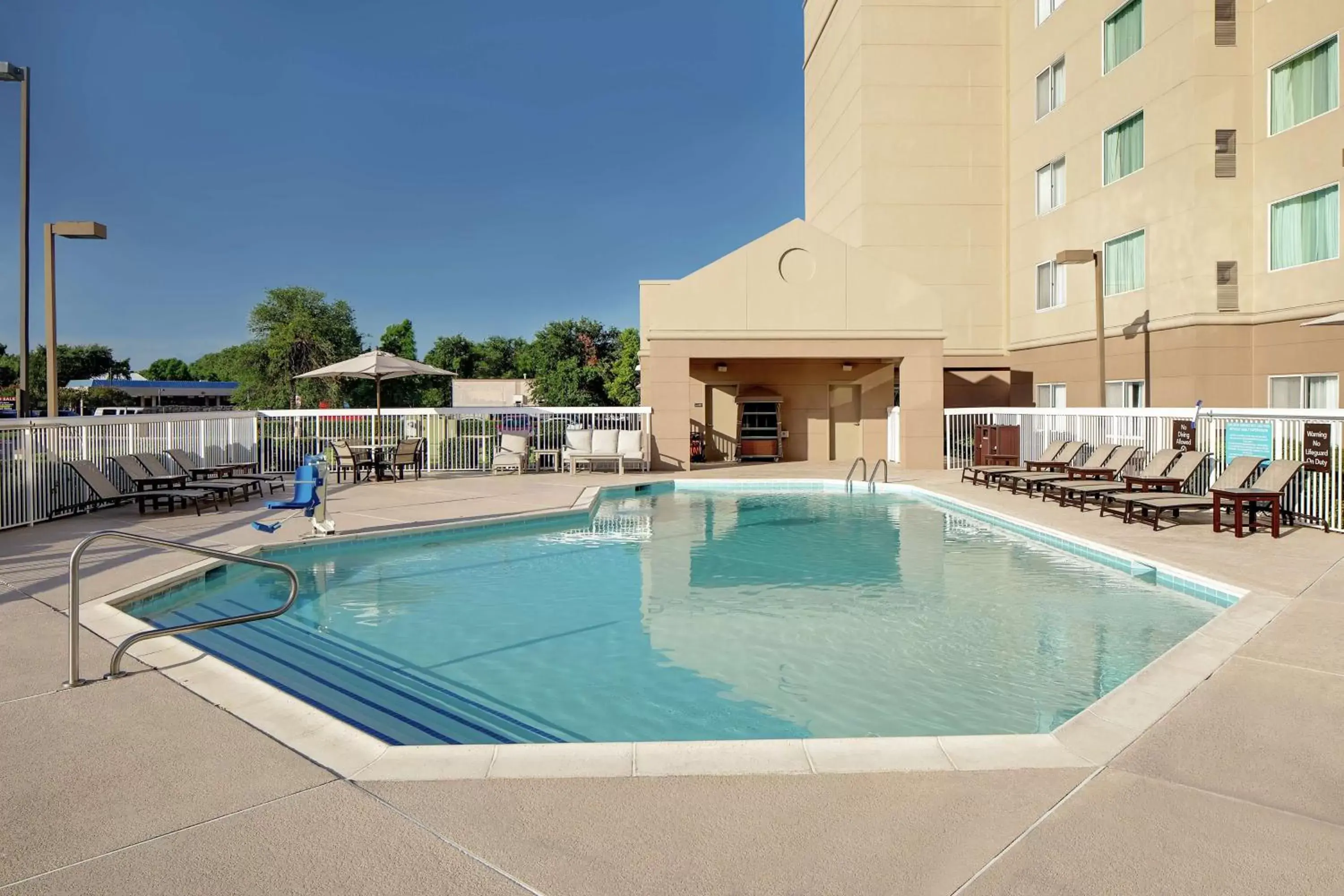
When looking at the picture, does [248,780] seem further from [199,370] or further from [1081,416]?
[199,370]

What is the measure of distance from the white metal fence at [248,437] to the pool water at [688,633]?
4.25 metres

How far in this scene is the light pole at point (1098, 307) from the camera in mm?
17219

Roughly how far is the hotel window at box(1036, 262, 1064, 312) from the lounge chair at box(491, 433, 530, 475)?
14519 mm

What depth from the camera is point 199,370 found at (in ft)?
376

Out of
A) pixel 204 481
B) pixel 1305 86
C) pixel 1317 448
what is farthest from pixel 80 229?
pixel 1305 86

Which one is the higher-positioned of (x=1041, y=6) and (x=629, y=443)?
(x=1041, y=6)

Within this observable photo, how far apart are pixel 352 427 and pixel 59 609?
12891mm

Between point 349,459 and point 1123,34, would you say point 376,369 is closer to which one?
point 349,459

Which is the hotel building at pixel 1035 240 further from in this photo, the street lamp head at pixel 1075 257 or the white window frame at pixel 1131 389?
the street lamp head at pixel 1075 257

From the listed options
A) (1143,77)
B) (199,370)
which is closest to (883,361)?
(1143,77)

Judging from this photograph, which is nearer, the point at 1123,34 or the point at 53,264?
the point at 53,264

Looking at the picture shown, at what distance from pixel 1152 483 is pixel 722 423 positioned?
12.3 meters

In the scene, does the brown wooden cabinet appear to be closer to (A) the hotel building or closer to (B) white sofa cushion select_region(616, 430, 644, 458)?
(A) the hotel building

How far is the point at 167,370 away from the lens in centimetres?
12531
